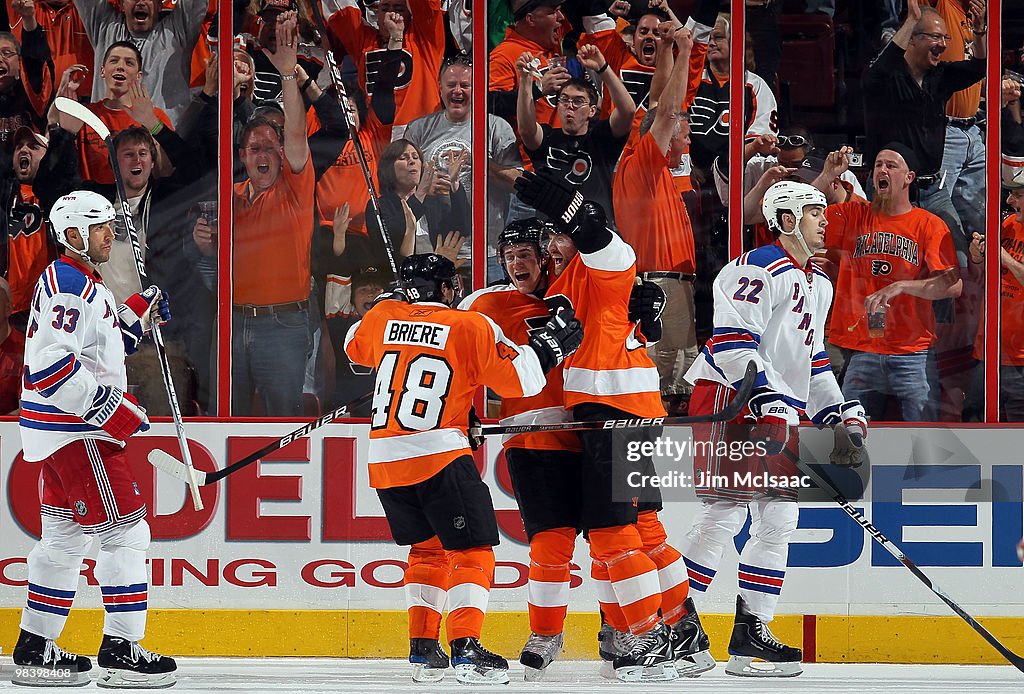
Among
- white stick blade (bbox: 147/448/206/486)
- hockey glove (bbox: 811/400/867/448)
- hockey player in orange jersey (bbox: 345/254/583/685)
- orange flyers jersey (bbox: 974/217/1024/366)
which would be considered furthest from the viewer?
orange flyers jersey (bbox: 974/217/1024/366)

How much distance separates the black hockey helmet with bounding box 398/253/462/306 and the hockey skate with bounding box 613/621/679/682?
1358 mm

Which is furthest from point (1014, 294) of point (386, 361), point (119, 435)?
point (119, 435)

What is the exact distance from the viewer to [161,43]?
5082 mm

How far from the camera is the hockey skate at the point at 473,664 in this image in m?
4.11

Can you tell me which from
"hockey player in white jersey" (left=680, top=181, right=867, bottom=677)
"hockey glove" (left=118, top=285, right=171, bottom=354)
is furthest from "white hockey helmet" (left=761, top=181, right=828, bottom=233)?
"hockey glove" (left=118, top=285, right=171, bottom=354)

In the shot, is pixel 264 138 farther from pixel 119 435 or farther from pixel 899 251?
pixel 899 251

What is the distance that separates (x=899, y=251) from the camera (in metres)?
4.98

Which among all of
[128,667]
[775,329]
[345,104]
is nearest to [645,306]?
[775,329]

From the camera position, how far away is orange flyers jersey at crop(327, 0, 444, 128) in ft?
16.6

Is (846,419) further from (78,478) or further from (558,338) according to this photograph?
(78,478)

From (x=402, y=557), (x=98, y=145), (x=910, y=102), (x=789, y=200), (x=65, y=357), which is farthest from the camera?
(x=98, y=145)

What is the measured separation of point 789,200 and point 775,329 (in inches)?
20.8

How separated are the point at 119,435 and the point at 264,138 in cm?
149

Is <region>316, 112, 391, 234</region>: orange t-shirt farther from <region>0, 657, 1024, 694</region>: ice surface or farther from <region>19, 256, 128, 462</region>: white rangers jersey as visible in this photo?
<region>0, 657, 1024, 694</region>: ice surface
